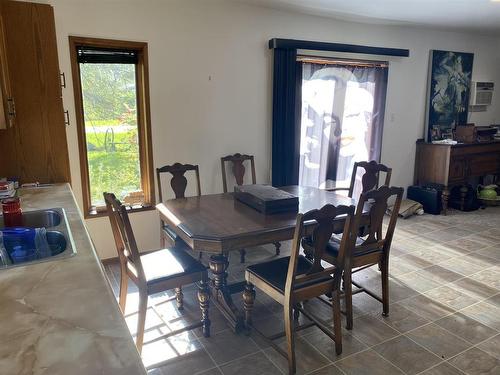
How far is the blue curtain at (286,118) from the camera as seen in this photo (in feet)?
13.0

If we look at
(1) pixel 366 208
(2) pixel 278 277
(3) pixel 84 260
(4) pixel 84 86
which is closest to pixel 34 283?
(3) pixel 84 260

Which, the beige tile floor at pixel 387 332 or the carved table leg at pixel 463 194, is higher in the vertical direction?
the carved table leg at pixel 463 194

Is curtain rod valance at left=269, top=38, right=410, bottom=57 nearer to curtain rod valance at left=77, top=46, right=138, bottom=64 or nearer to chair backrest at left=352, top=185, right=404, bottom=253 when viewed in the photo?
curtain rod valance at left=77, top=46, right=138, bottom=64

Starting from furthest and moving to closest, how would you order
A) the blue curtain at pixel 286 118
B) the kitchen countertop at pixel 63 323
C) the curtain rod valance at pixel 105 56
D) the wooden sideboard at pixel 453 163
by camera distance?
the wooden sideboard at pixel 453 163
the blue curtain at pixel 286 118
the curtain rod valance at pixel 105 56
the kitchen countertop at pixel 63 323

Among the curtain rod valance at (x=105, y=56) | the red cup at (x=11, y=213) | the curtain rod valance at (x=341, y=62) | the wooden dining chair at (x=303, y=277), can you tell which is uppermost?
the curtain rod valance at (x=341, y=62)

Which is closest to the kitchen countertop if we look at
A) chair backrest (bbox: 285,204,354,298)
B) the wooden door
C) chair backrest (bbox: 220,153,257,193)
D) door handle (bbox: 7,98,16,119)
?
chair backrest (bbox: 285,204,354,298)

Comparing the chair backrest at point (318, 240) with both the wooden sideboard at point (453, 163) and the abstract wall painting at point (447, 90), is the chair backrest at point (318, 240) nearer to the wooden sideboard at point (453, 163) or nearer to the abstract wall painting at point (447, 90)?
the wooden sideboard at point (453, 163)

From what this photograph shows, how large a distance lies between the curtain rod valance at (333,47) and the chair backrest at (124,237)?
8.25ft

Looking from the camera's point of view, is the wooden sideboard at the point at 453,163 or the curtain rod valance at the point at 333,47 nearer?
the curtain rod valance at the point at 333,47

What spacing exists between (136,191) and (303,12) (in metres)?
2.55

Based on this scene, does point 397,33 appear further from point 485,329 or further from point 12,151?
point 12,151

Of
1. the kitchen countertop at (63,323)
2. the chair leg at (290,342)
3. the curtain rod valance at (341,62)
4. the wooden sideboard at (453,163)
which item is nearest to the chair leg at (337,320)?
the chair leg at (290,342)

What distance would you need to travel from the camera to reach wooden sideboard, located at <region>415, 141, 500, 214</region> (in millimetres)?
5113

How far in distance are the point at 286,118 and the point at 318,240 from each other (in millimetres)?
2296
